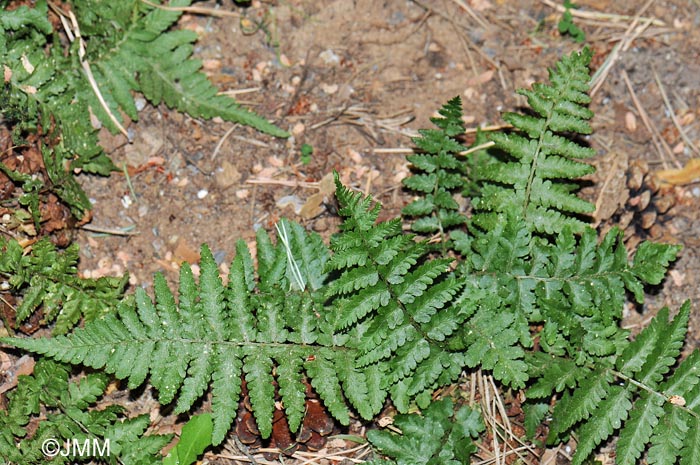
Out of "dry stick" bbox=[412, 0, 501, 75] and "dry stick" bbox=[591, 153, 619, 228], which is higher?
"dry stick" bbox=[412, 0, 501, 75]

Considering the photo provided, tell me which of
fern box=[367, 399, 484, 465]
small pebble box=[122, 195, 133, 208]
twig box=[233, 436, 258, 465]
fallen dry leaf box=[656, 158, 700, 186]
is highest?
small pebble box=[122, 195, 133, 208]

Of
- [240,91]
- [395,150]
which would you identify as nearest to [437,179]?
[395,150]

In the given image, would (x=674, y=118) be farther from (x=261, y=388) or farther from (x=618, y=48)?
(x=261, y=388)

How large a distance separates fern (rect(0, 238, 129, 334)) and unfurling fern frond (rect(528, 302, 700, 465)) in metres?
2.28

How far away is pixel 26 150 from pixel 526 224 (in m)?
2.70

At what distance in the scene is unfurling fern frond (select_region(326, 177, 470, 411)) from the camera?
3.38 metres

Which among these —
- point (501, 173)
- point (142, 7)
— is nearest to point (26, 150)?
point (142, 7)

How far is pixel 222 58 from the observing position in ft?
15.2

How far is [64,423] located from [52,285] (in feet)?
2.32

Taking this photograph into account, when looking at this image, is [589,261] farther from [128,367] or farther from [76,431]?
[76,431]

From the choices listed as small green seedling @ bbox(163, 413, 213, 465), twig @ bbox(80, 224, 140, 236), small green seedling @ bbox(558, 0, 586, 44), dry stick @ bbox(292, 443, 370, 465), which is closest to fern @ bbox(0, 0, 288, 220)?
twig @ bbox(80, 224, 140, 236)

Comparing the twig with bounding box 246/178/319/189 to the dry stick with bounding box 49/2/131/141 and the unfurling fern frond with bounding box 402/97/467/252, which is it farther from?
the dry stick with bounding box 49/2/131/141

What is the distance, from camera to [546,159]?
3879 millimetres

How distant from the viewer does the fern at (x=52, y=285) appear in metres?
3.77
